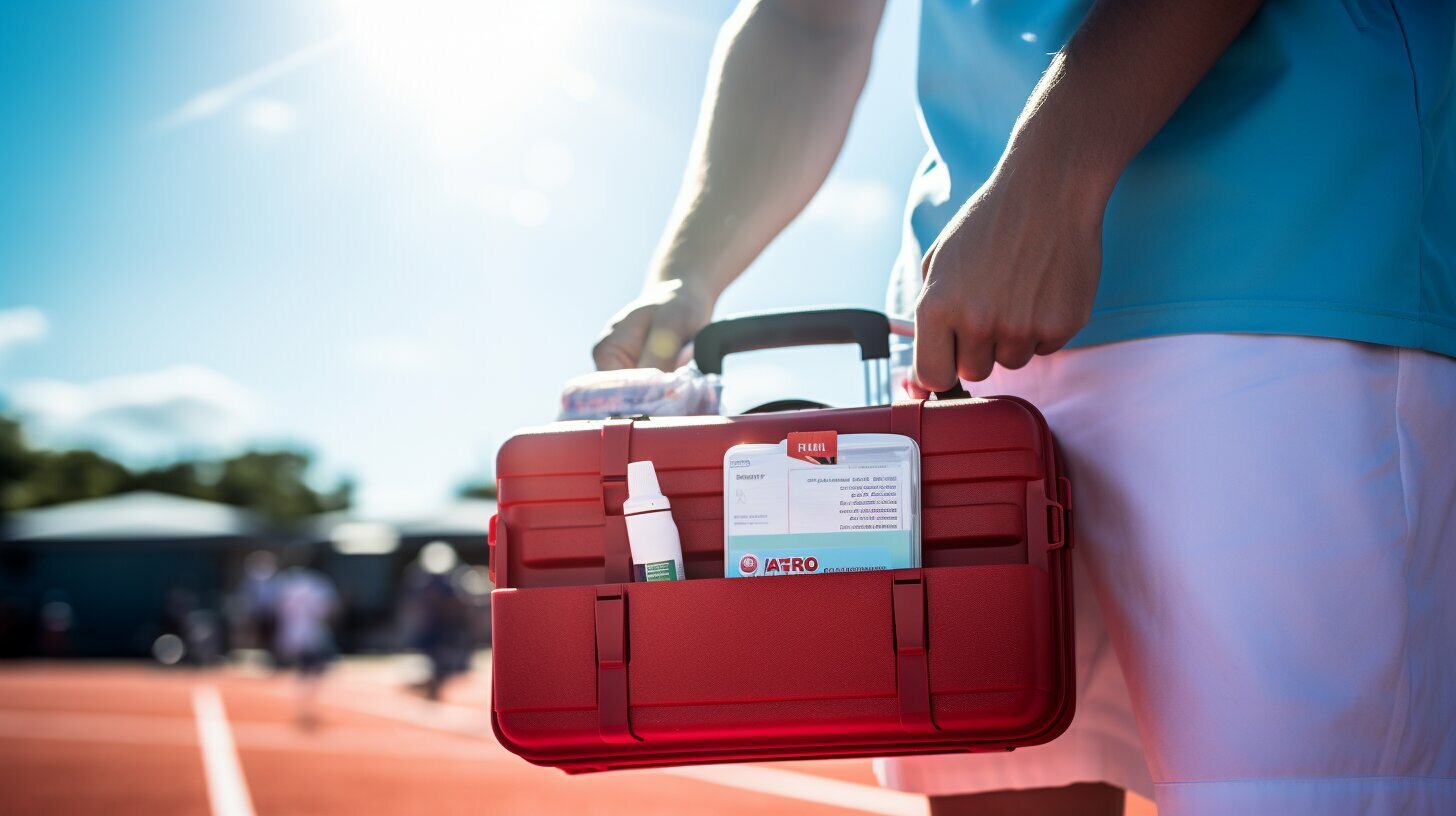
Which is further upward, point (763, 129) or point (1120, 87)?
point (763, 129)

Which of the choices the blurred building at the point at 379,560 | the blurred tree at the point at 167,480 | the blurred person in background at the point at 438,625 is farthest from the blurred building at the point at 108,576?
the blurred tree at the point at 167,480

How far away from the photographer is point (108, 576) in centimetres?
3284

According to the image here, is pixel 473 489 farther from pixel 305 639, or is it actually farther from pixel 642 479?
pixel 642 479

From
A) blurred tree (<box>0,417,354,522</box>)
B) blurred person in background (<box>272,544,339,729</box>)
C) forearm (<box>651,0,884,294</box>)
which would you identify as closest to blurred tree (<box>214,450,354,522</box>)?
blurred tree (<box>0,417,354,522</box>)

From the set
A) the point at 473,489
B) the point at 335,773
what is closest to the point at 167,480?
the point at 473,489

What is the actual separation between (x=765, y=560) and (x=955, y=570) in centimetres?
21

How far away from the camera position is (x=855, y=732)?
1375mm

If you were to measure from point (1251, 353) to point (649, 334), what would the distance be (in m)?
0.80

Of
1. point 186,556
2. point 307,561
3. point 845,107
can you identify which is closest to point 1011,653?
point 845,107

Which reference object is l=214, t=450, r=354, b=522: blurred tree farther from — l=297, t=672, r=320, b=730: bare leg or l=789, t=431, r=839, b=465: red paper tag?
l=789, t=431, r=839, b=465: red paper tag

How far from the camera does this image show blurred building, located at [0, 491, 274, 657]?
31.8 m

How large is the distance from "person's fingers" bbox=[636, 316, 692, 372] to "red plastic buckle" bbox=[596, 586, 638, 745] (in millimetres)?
437

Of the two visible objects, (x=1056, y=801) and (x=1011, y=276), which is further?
(x=1056, y=801)

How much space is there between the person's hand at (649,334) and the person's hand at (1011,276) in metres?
0.50
